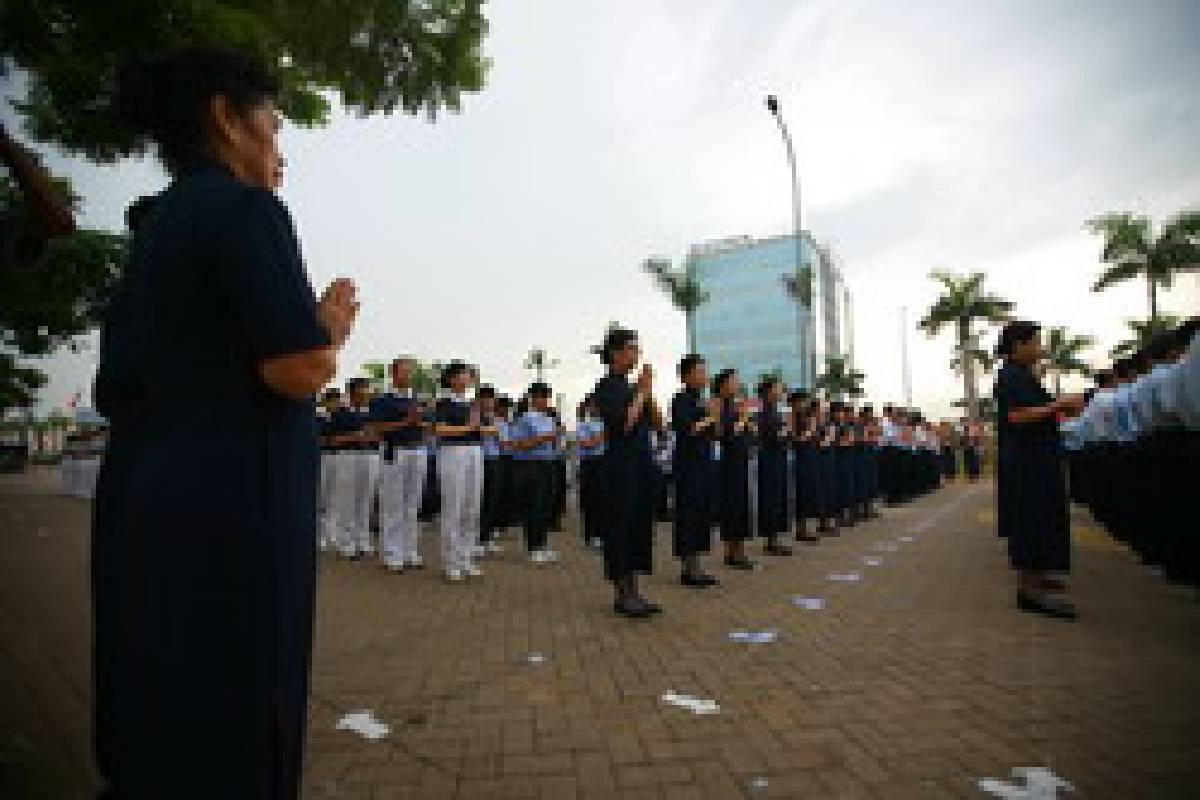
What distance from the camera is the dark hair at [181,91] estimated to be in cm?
154

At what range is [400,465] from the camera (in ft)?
28.6

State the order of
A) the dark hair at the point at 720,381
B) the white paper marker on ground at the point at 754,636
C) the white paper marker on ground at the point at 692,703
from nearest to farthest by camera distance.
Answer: the white paper marker on ground at the point at 692,703
the white paper marker on ground at the point at 754,636
the dark hair at the point at 720,381

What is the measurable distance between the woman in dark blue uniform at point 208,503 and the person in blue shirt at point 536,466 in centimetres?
832

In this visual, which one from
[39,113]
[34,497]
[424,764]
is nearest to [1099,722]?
[424,764]

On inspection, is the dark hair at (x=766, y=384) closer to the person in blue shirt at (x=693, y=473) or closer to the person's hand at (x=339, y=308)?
the person in blue shirt at (x=693, y=473)

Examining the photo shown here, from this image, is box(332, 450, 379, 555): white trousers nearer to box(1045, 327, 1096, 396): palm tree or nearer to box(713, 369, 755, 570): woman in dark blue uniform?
box(713, 369, 755, 570): woman in dark blue uniform

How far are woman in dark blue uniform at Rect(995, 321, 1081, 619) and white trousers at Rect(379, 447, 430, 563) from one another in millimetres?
6387

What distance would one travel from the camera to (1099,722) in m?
3.40

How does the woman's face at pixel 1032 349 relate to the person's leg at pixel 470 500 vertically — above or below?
above

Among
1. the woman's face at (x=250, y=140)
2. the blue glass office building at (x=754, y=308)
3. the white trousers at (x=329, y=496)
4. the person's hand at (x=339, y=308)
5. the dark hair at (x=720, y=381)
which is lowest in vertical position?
the white trousers at (x=329, y=496)

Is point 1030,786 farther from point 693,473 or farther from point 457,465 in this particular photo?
point 457,465

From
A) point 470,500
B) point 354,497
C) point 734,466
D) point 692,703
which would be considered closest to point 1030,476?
point 734,466

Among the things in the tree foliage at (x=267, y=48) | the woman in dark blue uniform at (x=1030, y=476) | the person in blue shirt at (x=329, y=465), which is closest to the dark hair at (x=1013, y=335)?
the woman in dark blue uniform at (x=1030, y=476)

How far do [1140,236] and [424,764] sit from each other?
43.2 metres
